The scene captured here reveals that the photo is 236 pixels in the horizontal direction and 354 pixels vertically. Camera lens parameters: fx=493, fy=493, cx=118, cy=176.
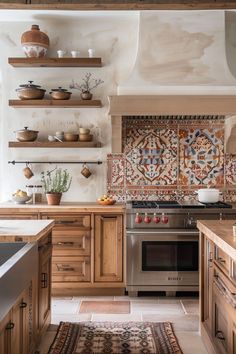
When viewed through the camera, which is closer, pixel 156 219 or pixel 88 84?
pixel 156 219

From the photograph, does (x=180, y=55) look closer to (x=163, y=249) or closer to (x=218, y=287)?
(x=163, y=249)

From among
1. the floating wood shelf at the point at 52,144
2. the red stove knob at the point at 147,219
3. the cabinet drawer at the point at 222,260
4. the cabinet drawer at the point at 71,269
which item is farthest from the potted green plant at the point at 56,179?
the cabinet drawer at the point at 222,260

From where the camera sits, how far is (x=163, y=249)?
496cm

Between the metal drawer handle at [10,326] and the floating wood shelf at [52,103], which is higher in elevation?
the floating wood shelf at [52,103]

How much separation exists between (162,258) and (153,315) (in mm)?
694

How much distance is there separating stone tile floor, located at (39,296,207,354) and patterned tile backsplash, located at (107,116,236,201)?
1305 millimetres

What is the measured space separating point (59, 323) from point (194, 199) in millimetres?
2310

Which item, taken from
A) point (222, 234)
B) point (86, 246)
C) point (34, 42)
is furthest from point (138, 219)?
point (34, 42)

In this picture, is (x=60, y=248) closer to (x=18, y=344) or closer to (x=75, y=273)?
(x=75, y=273)

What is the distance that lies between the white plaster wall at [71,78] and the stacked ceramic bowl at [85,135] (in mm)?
206

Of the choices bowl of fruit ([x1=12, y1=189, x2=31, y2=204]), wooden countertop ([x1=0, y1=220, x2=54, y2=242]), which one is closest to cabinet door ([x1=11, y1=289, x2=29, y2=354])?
wooden countertop ([x1=0, y1=220, x2=54, y2=242])

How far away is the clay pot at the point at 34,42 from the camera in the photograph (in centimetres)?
540

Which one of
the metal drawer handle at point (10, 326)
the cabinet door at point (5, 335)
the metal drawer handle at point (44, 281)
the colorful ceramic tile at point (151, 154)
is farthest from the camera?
the colorful ceramic tile at point (151, 154)

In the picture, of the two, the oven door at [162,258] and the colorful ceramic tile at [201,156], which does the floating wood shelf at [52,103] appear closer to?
the colorful ceramic tile at [201,156]
